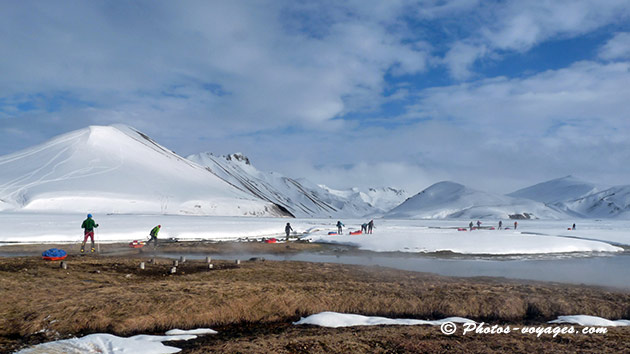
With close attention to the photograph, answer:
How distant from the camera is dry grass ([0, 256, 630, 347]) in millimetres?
13422

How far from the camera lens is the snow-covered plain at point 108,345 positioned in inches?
413

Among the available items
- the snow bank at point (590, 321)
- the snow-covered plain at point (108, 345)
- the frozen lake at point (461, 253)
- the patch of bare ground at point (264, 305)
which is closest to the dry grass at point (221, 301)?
the patch of bare ground at point (264, 305)

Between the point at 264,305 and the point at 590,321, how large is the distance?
1087cm

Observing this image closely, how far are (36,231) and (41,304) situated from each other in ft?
132

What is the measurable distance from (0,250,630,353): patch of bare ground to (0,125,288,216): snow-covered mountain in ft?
388

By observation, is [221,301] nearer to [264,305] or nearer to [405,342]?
[264,305]

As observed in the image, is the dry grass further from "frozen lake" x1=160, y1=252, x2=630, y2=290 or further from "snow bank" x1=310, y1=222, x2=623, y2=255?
"snow bank" x1=310, y1=222, x2=623, y2=255

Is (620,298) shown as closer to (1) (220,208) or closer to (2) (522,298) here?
(2) (522,298)

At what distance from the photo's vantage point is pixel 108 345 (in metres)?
11.1

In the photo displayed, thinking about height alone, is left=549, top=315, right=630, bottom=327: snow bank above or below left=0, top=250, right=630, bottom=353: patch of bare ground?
below

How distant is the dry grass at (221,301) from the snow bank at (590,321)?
88 centimetres

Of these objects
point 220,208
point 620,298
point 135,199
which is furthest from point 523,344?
point 220,208

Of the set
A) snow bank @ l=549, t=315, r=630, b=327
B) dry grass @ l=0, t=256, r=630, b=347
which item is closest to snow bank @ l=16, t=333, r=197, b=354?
dry grass @ l=0, t=256, r=630, b=347

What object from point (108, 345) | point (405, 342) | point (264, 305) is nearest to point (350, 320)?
point (264, 305)
